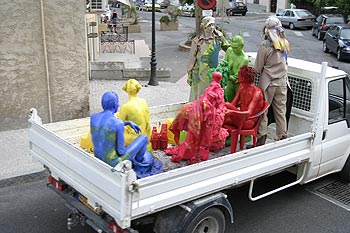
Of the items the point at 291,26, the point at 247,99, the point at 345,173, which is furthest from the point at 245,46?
the point at 247,99

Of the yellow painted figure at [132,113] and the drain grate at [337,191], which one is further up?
the yellow painted figure at [132,113]

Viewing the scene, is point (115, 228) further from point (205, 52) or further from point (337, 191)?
point (337, 191)

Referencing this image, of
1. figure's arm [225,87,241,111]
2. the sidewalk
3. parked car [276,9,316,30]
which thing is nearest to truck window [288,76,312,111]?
figure's arm [225,87,241,111]

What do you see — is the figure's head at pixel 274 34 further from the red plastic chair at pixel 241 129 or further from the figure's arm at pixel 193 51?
the figure's arm at pixel 193 51

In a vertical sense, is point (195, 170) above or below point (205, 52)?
below

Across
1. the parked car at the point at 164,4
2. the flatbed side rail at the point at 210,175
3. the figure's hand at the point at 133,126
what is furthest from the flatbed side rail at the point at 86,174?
the parked car at the point at 164,4

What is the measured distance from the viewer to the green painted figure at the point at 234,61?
684cm

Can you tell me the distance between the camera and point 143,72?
561 inches

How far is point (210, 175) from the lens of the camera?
15.8 ft

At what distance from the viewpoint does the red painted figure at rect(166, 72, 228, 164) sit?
5.45 metres

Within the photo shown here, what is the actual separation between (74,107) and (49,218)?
3.91m

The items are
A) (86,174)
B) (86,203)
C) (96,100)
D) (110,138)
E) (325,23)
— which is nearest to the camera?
(86,174)

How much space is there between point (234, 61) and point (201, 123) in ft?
5.93

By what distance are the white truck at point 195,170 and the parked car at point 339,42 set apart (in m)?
13.2
